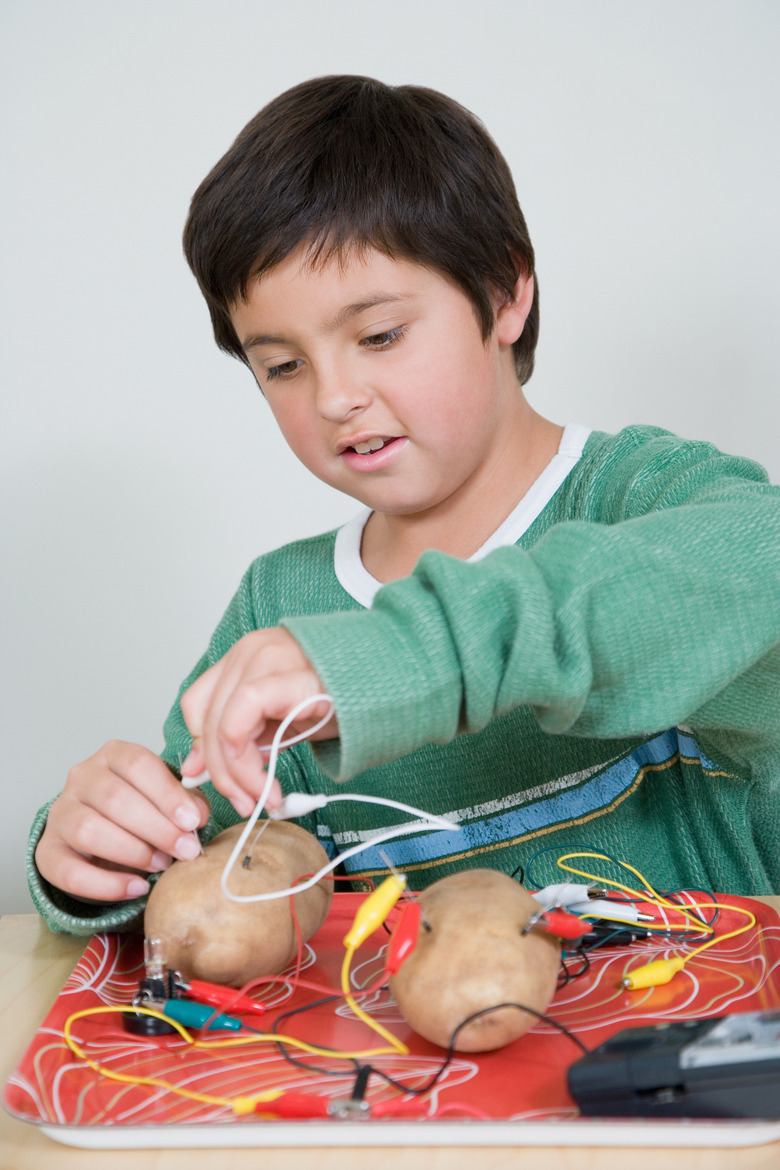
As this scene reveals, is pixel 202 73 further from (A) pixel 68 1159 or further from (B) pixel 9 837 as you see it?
(A) pixel 68 1159

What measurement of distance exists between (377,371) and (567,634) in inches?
13.8

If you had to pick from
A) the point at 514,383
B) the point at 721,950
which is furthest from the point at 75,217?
the point at 721,950

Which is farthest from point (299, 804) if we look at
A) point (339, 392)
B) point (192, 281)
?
point (192, 281)

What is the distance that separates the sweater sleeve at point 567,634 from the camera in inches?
18.8

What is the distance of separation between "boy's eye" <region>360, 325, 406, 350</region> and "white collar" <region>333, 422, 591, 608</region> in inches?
7.5

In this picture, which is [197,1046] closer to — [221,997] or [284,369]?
[221,997]

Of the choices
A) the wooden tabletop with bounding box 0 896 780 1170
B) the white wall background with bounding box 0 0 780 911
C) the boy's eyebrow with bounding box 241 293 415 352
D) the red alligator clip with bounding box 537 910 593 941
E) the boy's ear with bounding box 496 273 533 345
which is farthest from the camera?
the white wall background with bounding box 0 0 780 911

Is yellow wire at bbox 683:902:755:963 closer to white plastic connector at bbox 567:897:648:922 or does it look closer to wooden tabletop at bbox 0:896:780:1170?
white plastic connector at bbox 567:897:648:922

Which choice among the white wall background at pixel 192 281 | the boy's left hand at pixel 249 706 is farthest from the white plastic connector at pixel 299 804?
the white wall background at pixel 192 281

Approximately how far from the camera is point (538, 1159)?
0.40 metres

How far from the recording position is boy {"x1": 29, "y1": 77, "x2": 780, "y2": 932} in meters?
0.49

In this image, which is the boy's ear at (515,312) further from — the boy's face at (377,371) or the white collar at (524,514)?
the white collar at (524,514)

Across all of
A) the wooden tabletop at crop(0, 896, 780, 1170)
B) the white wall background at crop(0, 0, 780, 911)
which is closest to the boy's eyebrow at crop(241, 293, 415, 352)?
the wooden tabletop at crop(0, 896, 780, 1170)

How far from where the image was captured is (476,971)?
466 millimetres
